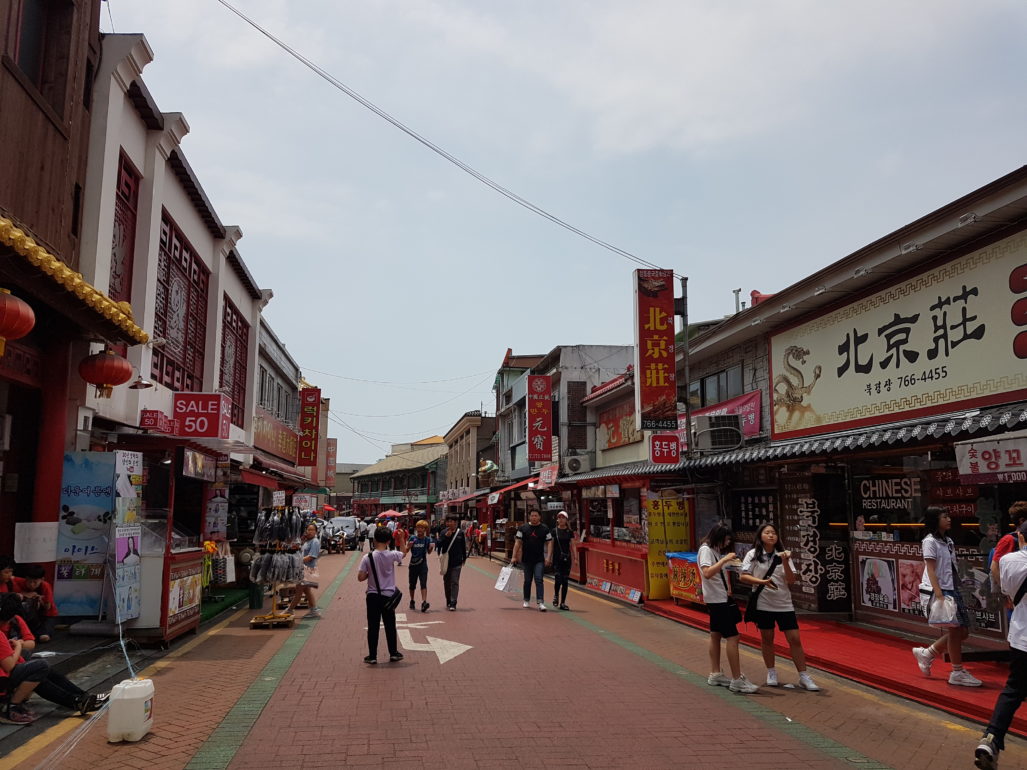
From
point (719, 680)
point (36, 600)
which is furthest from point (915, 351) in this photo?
point (36, 600)

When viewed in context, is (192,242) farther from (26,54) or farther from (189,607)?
(189,607)

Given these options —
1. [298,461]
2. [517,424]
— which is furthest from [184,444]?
[517,424]

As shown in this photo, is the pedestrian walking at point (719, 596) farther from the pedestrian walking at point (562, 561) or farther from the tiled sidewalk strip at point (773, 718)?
the pedestrian walking at point (562, 561)

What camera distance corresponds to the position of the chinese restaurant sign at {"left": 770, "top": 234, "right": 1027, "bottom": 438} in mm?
9062

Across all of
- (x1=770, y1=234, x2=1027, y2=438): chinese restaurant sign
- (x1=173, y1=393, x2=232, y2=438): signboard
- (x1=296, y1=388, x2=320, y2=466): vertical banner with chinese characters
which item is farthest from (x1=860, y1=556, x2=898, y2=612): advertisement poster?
(x1=296, y1=388, x2=320, y2=466): vertical banner with chinese characters

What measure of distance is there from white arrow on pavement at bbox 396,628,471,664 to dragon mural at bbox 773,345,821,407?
6.87 metres

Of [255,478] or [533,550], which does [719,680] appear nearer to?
[533,550]

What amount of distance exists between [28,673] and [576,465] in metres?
21.5

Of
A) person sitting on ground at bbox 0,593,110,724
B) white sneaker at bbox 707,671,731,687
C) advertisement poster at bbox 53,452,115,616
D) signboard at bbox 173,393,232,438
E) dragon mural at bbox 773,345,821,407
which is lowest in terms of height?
white sneaker at bbox 707,671,731,687

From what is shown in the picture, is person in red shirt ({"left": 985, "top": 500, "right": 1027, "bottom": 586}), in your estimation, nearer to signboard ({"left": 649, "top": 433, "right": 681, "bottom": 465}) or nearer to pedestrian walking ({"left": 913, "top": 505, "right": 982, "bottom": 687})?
pedestrian walking ({"left": 913, "top": 505, "right": 982, "bottom": 687})

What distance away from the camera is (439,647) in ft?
34.7

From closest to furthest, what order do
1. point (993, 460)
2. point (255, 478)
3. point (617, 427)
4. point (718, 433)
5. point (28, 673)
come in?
point (28, 673) → point (993, 460) → point (718, 433) → point (255, 478) → point (617, 427)

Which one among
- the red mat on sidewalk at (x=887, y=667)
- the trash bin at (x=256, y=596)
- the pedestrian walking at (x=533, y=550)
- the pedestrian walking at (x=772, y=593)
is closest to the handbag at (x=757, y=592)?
the pedestrian walking at (x=772, y=593)

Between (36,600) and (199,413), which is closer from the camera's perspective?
(36,600)
